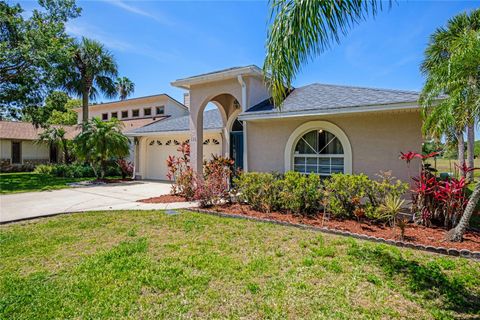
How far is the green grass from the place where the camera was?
355cm

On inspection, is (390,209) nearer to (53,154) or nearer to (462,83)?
(462,83)

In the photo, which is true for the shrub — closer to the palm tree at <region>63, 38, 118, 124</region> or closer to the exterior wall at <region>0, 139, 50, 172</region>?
the palm tree at <region>63, 38, 118, 124</region>

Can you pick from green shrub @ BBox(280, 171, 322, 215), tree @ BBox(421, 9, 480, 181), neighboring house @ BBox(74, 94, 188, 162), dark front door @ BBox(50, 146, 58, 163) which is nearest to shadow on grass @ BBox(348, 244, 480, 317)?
green shrub @ BBox(280, 171, 322, 215)

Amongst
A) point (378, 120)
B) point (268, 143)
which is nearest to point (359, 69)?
point (378, 120)

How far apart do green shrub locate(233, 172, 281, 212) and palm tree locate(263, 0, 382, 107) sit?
4.35m

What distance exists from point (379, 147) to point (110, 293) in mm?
8457

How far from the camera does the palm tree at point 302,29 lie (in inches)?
173

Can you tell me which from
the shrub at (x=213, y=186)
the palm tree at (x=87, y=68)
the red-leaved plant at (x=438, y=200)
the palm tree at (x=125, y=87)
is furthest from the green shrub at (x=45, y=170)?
the red-leaved plant at (x=438, y=200)

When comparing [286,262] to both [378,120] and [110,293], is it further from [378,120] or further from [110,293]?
[378,120]

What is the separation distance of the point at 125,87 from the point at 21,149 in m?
19.3

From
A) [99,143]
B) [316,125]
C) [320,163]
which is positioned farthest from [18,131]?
[320,163]

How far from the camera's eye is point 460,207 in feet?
21.7

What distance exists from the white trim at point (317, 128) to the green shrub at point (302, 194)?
5.38 ft

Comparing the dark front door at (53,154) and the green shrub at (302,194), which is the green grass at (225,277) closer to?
the green shrub at (302,194)
